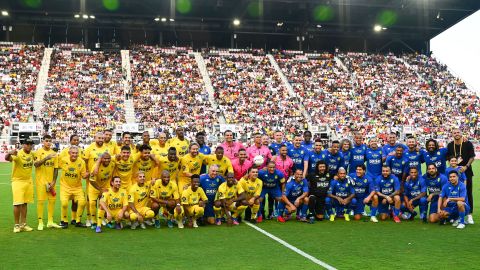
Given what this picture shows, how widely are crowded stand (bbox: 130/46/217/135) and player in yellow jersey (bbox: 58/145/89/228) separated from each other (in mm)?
23637

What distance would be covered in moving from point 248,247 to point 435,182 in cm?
447

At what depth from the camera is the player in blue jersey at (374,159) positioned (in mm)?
9992

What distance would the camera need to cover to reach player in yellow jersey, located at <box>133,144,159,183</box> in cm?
891

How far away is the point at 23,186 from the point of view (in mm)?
8023

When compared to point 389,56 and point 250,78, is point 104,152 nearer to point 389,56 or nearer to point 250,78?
point 250,78

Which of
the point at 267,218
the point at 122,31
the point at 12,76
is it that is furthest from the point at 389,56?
the point at 267,218

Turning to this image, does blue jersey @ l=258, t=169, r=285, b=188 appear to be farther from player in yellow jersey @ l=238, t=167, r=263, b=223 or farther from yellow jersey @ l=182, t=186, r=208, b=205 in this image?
yellow jersey @ l=182, t=186, r=208, b=205

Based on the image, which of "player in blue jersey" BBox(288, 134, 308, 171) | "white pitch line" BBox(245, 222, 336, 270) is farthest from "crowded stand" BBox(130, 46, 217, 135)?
"white pitch line" BBox(245, 222, 336, 270)

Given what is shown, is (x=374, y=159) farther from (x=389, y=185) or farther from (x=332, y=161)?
(x=332, y=161)

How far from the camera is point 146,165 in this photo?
9156 millimetres

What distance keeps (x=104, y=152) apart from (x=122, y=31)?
120 ft

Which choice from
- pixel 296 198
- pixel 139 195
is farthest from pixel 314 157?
pixel 139 195

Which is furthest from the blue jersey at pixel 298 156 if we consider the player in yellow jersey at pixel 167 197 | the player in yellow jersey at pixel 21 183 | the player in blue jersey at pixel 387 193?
the player in yellow jersey at pixel 21 183

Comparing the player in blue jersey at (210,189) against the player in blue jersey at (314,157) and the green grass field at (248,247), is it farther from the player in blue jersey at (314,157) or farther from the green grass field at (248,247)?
the player in blue jersey at (314,157)
